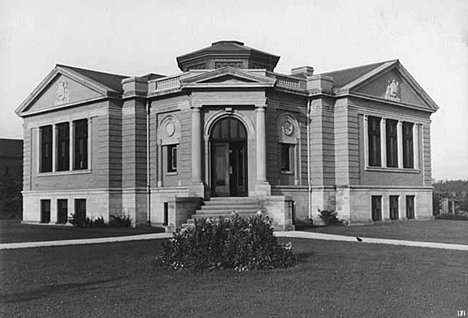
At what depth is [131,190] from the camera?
2988cm

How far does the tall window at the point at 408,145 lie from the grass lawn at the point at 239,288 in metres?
19.6

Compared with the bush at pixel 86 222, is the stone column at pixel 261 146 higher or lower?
higher

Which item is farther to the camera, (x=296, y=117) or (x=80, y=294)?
(x=296, y=117)

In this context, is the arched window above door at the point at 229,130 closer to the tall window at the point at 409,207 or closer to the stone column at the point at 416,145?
the tall window at the point at 409,207

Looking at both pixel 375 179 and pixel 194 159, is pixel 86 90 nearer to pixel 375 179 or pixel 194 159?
pixel 194 159

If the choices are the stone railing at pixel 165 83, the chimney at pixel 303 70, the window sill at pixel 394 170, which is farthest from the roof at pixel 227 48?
the window sill at pixel 394 170

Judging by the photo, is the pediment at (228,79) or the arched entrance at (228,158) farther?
the arched entrance at (228,158)

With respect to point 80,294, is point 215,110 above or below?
above

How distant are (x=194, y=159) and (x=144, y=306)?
58.3ft

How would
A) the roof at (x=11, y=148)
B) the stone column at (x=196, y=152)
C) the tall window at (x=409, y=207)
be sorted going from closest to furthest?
the stone column at (x=196, y=152) < the tall window at (x=409, y=207) < the roof at (x=11, y=148)

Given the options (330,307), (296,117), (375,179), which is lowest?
(330,307)

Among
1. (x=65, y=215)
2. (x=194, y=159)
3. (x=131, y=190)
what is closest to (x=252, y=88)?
(x=194, y=159)

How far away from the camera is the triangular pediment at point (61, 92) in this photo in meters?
31.0

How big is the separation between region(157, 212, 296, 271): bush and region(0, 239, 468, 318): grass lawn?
440 millimetres
